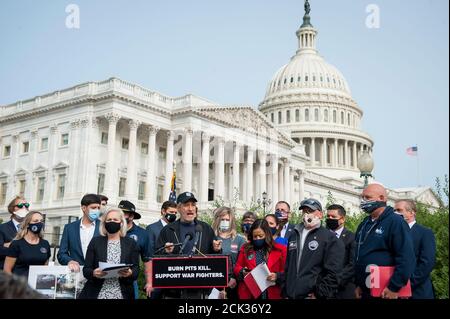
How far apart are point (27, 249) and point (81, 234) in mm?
868

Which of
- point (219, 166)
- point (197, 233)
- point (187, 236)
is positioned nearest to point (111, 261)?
point (187, 236)

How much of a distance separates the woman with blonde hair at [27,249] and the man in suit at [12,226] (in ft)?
2.87

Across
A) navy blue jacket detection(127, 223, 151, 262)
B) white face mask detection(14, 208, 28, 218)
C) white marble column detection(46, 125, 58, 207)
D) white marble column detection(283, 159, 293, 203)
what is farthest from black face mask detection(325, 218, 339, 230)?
white marble column detection(283, 159, 293, 203)

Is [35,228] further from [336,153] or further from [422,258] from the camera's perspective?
[336,153]

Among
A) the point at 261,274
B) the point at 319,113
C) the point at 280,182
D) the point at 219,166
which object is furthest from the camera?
the point at 319,113

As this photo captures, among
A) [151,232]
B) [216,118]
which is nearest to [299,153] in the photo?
[216,118]

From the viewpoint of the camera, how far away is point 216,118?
5716cm

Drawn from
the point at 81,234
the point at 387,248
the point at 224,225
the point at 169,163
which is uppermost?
the point at 169,163

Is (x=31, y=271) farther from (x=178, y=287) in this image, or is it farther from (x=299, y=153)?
(x=299, y=153)

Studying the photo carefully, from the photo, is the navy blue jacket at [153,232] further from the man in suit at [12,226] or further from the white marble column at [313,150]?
the white marble column at [313,150]

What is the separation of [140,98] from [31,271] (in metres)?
44.9

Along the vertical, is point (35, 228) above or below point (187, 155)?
below

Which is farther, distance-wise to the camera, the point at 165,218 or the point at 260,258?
the point at 165,218

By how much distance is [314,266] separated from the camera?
7.64 metres
